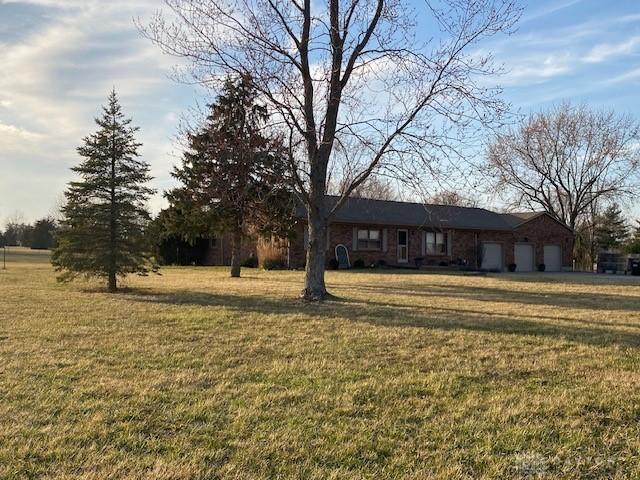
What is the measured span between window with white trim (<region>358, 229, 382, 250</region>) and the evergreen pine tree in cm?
2869

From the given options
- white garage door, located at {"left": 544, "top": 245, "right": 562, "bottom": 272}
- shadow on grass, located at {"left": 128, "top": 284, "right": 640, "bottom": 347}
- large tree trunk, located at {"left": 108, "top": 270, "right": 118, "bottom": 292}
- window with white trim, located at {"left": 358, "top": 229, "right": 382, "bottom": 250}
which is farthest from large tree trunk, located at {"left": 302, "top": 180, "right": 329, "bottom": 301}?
white garage door, located at {"left": 544, "top": 245, "right": 562, "bottom": 272}

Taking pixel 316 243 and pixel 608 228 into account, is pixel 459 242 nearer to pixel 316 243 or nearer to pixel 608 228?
pixel 316 243

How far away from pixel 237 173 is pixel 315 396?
30.4 ft

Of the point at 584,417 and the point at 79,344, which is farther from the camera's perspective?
the point at 79,344

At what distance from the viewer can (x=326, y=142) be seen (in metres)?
12.7

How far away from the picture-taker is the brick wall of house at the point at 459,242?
2902 centimetres

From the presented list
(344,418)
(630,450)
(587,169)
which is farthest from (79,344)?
(587,169)

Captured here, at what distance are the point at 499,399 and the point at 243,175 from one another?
937cm

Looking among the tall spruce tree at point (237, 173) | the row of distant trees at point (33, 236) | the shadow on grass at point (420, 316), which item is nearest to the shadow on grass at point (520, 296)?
the shadow on grass at point (420, 316)

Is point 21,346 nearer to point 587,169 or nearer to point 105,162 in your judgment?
point 105,162

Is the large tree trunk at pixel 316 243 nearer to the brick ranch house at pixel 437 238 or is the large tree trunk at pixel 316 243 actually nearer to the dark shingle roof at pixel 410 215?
the brick ranch house at pixel 437 238

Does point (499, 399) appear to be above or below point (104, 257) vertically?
below

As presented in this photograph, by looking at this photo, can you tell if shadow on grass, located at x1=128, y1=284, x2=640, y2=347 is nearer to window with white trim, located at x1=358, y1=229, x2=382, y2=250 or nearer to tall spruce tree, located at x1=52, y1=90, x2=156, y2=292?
tall spruce tree, located at x1=52, y1=90, x2=156, y2=292

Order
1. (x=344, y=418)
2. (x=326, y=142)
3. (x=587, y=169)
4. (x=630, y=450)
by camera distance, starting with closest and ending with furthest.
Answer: (x=630, y=450) → (x=344, y=418) → (x=326, y=142) → (x=587, y=169)
